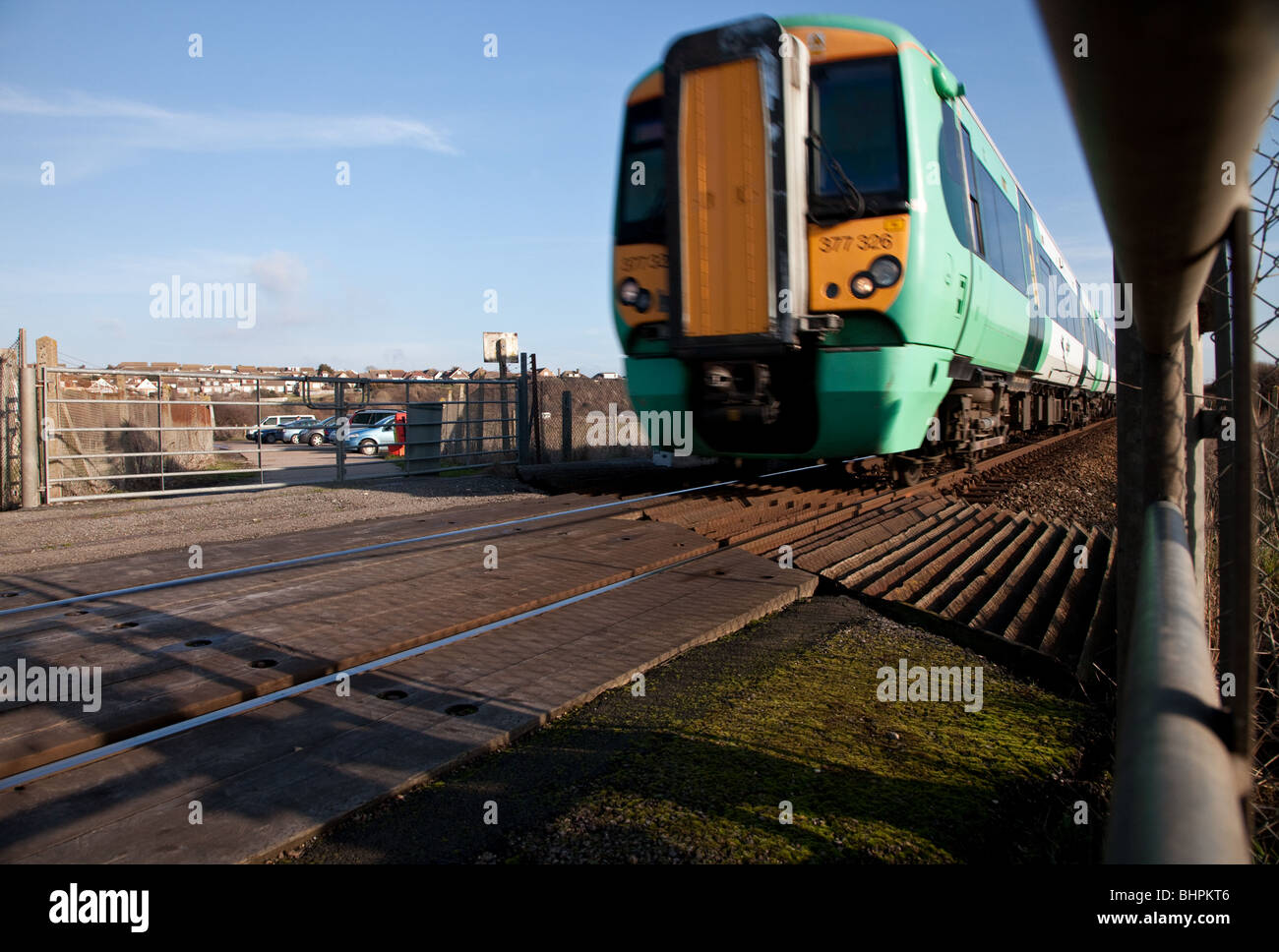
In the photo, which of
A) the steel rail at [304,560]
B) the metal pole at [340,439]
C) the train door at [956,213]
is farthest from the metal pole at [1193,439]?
the metal pole at [340,439]

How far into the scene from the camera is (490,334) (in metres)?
15.5

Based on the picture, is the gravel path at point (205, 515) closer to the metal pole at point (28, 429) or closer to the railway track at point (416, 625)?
the metal pole at point (28, 429)

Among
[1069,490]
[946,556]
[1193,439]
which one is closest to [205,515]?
[946,556]

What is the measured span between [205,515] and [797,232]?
6.54 meters

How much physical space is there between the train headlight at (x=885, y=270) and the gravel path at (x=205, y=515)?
5089mm

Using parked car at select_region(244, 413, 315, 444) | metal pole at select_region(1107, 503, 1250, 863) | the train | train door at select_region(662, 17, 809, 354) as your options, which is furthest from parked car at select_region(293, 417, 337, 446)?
metal pole at select_region(1107, 503, 1250, 863)

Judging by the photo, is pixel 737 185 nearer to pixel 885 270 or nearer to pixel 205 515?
pixel 885 270

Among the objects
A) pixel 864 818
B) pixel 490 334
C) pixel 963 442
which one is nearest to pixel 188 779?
pixel 864 818

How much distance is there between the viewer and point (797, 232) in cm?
671

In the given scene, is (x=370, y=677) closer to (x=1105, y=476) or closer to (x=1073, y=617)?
(x=1073, y=617)

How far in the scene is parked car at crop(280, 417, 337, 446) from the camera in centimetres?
3944

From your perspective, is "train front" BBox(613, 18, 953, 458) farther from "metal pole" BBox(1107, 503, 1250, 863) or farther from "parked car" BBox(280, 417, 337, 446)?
"parked car" BBox(280, 417, 337, 446)

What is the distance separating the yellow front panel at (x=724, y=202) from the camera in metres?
6.75
